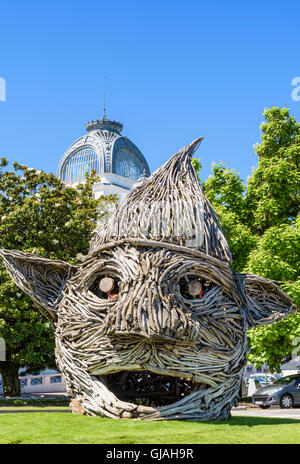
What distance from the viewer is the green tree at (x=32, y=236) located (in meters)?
15.2

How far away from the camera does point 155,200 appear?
27.1 feet

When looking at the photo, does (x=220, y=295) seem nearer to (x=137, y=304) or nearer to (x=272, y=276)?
(x=137, y=304)

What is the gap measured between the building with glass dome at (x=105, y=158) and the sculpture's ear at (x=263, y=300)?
30.3 meters

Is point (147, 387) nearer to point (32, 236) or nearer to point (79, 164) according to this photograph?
point (32, 236)

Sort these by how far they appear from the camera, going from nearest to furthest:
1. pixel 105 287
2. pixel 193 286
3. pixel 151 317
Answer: pixel 151 317 < pixel 193 286 < pixel 105 287

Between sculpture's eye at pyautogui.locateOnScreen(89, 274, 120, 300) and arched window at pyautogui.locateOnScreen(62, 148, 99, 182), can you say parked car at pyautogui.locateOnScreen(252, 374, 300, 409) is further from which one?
arched window at pyautogui.locateOnScreen(62, 148, 99, 182)

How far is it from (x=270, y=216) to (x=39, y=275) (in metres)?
10.7

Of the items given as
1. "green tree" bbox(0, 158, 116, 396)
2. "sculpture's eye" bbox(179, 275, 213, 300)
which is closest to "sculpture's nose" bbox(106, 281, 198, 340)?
A: "sculpture's eye" bbox(179, 275, 213, 300)

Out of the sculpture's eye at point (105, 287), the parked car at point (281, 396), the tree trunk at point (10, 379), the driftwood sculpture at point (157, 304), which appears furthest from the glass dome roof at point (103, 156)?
the sculpture's eye at point (105, 287)

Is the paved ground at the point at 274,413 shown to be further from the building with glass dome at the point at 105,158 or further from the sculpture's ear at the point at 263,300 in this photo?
the building with glass dome at the point at 105,158

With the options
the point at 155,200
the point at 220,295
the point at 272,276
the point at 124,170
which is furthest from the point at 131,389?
the point at 124,170

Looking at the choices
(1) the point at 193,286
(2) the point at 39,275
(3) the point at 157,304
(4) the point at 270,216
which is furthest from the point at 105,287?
(4) the point at 270,216

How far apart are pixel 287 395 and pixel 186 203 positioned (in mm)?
11124

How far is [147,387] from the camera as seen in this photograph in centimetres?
923
